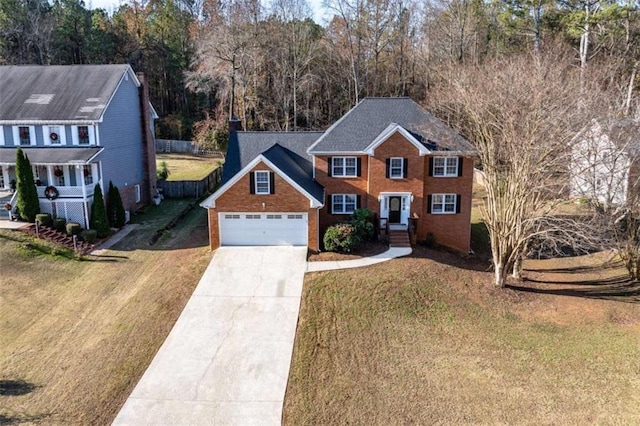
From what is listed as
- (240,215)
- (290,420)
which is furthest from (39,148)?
(290,420)

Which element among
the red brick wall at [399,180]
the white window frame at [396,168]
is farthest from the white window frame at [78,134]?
the white window frame at [396,168]

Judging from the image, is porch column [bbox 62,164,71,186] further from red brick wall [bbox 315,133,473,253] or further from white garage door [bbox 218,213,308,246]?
red brick wall [bbox 315,133,473,253]

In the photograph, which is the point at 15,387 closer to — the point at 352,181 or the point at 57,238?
the point at 57,238

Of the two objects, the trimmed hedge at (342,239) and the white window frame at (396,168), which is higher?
the white window frame at (396,168)

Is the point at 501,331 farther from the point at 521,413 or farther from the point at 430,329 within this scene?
the point at 521,413

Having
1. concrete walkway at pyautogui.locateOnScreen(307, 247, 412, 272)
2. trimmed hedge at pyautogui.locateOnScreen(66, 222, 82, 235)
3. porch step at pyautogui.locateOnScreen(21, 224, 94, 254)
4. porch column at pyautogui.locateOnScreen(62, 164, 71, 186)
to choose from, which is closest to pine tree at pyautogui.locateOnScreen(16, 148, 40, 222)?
porch step at pyautogui.locateOnScreen(21, 224, 94, 254)

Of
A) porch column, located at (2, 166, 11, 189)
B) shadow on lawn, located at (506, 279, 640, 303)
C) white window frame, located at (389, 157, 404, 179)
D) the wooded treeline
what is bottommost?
shadow on lawn, located at (506, 279, 640, 303)

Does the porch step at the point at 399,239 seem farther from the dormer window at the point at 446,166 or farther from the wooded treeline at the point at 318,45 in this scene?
the wooded treeline at the point at 318,45
